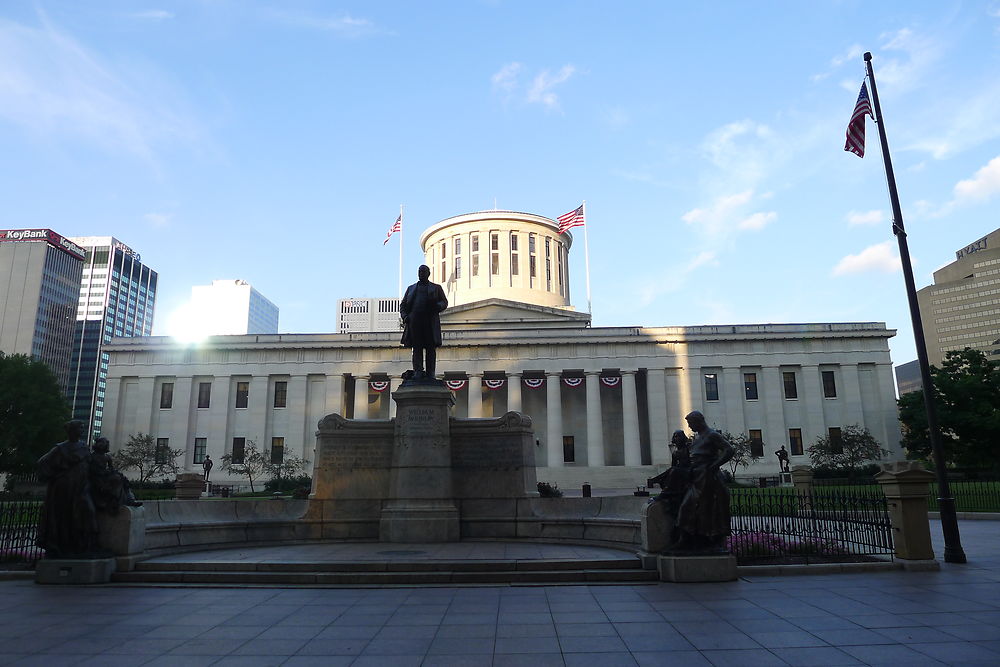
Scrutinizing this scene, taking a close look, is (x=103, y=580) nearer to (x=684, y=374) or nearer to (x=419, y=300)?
(x=419, y=300)

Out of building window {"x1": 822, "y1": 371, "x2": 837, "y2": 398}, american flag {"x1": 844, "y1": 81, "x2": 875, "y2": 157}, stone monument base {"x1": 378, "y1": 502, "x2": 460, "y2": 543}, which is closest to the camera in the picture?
stone monument base {"x1": 378, "y1": 502, "x2": 460, "y2": 543}

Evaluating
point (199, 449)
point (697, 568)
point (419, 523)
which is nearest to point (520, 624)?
point (697, 568)

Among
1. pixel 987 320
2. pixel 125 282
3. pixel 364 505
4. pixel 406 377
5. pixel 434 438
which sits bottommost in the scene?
pixel 364 505

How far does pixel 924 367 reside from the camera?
14062mm

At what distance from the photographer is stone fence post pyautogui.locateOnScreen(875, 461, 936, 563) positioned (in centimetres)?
1239

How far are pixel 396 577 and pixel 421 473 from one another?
14.8 feet

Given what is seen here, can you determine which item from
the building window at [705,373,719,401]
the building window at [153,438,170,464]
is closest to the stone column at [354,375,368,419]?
the building window at [153,438,170,464]

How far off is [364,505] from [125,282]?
563 feet

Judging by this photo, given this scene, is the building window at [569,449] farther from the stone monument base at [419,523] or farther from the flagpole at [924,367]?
the flagpole at [924,367]

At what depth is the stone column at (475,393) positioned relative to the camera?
208ft

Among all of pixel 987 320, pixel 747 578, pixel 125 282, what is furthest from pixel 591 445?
pixel 125 282

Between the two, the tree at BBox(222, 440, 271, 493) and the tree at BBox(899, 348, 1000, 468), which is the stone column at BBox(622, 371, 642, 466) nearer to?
the tree at BBox(899, 348, 1000, 468)

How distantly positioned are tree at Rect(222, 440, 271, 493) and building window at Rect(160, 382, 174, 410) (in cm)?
953

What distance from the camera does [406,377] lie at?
678 inches
